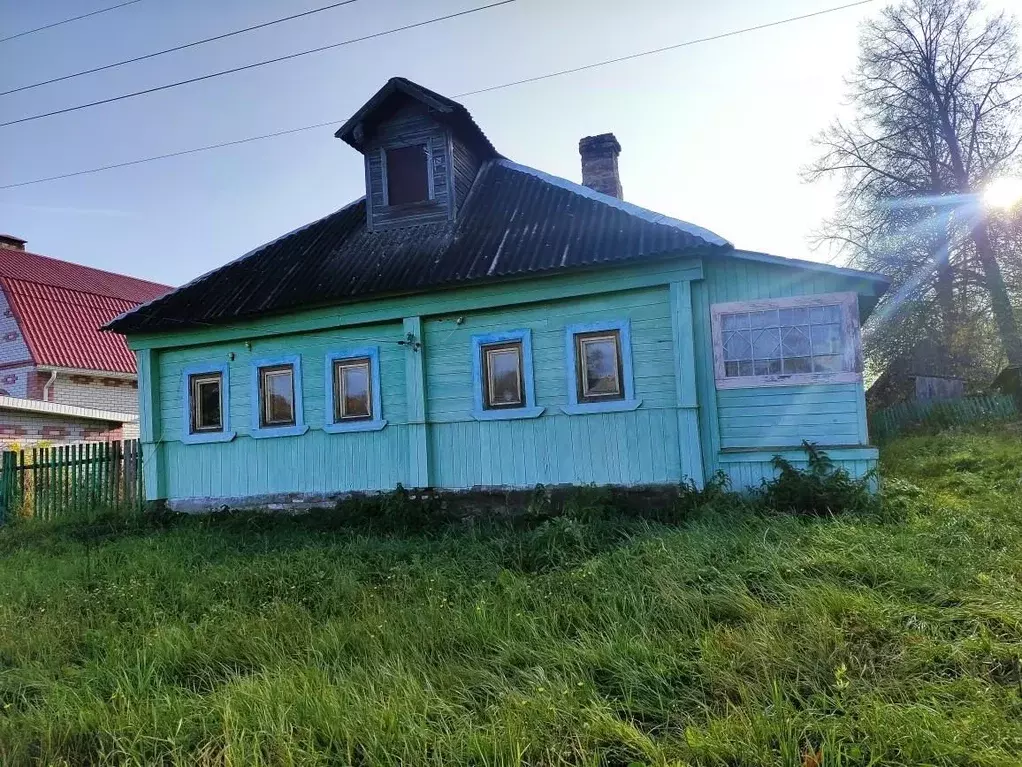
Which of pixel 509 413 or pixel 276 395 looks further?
pixel 276 395

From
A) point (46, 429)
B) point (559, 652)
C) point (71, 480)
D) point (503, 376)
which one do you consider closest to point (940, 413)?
point (503, 376)

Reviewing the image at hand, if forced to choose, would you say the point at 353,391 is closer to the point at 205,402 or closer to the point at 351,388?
the point at 351,388

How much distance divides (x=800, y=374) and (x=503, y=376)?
3.72 metres

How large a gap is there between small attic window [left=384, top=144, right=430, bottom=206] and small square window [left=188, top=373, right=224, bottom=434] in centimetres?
403

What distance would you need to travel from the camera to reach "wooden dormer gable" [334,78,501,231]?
9.84m

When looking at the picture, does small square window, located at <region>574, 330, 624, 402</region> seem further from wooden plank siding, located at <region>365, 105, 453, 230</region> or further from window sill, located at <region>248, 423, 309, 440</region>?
window sill, located at <region>248, 423, 309, 440</region>

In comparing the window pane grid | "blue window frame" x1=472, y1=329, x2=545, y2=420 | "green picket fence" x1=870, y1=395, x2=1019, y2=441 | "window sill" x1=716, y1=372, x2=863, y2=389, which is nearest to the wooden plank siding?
"blue window frame" x1=472, y1=329, x2=545, y2=420

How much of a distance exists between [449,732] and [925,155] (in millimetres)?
22718

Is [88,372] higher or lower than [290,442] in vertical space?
higher

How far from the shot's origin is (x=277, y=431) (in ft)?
31.2

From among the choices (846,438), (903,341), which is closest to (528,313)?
(846,438)

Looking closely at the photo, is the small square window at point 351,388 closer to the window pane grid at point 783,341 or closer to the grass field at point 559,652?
the grass field at point 559,652

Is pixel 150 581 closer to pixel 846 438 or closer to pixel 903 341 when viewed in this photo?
pixel 846 438

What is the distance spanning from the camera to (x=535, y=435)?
8320mm
